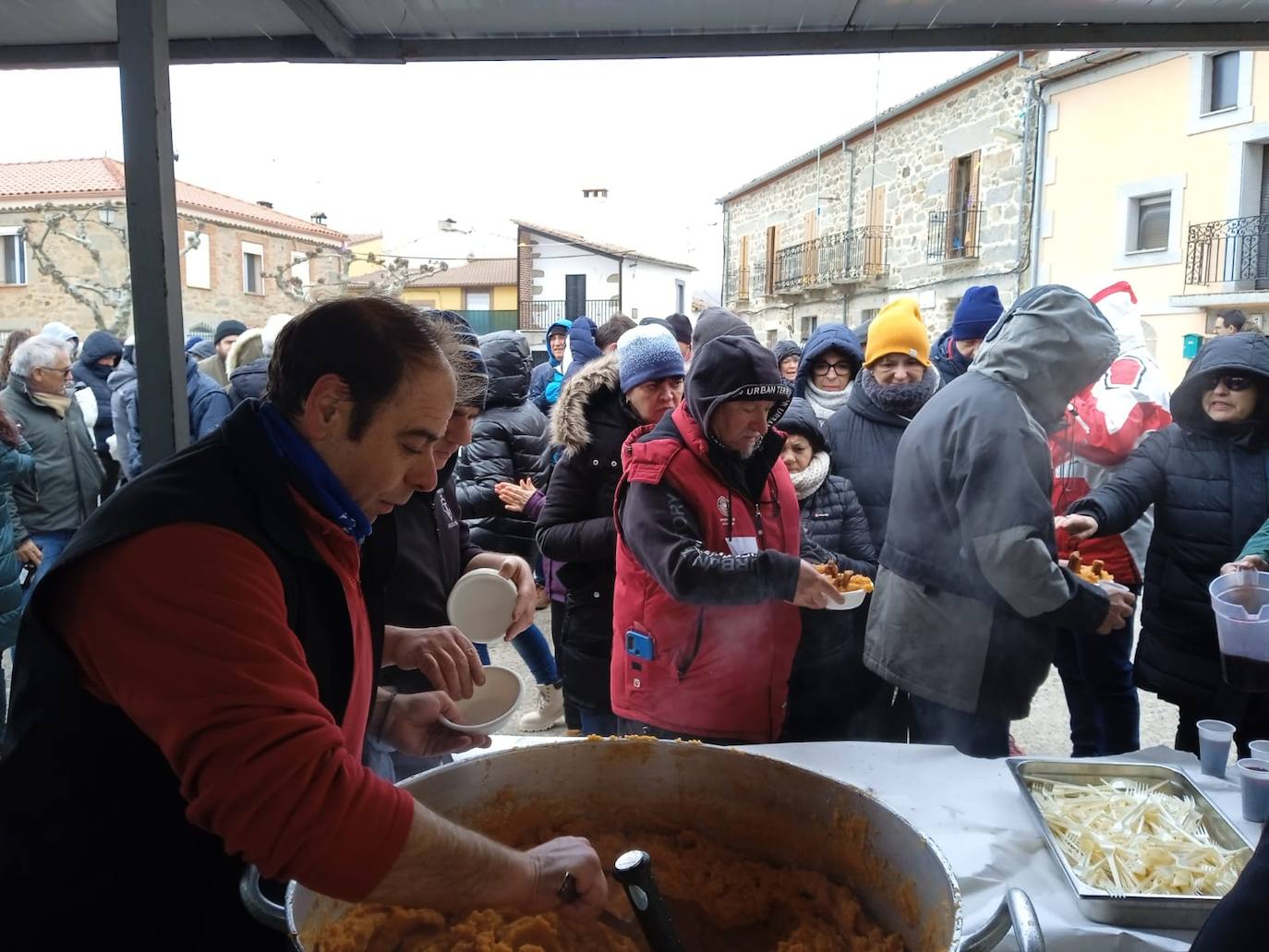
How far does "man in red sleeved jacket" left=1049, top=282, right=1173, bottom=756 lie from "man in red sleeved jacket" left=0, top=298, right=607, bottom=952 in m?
2.94

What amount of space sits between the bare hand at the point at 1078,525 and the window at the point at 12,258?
29700 mm

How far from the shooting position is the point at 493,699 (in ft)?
5.61

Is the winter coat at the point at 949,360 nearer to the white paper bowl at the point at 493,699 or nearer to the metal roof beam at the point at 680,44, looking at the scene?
the metal roof beam at the point at 680,44

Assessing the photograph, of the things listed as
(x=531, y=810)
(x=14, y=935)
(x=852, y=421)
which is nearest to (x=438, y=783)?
(x=531, y=810)

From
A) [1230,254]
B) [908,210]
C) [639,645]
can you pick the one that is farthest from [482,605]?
[908,210]

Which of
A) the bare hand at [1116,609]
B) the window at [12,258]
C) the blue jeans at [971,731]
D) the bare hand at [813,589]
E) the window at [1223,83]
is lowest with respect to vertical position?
the blue jeans at [971,731]

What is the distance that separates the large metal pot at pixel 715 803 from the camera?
1344mm

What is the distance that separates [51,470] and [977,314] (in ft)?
17.1

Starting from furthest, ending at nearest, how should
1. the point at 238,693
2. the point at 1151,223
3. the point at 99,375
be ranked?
the point at 1151,223, the point at 99,375, the point at 238,693

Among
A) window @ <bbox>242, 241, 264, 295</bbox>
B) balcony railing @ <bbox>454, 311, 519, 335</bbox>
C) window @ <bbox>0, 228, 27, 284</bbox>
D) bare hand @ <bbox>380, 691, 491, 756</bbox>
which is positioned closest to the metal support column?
bare hand @ <bbox>380, 691, 491, 756</bbox>

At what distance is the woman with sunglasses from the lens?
310cm

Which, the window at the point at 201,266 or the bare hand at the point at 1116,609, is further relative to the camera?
the window at the point at 201,266

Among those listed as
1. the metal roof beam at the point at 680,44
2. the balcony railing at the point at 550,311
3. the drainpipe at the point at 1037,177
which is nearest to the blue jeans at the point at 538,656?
the metal roof beam at the point at 680,44

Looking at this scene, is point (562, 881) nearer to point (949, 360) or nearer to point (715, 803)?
point (715, 803)
